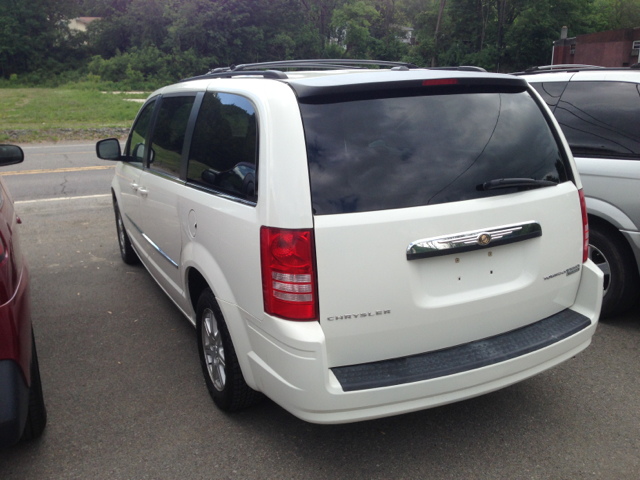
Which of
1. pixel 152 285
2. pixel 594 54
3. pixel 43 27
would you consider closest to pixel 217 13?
pixel 43 27

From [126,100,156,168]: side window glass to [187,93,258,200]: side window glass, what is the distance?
1419mm

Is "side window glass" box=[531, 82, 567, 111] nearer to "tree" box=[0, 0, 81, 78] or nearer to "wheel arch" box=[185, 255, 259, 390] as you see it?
"wheel arch" box=[185, 255, 259, 390]

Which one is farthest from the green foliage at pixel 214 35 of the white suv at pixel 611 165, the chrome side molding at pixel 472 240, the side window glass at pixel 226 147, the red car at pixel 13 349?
the chrome side molding at pixel 472 240

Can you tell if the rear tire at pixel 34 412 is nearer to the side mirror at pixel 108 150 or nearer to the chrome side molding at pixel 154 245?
the chrome side molding at pixel 154 245

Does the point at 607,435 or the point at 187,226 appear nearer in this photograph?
the point at 607,435

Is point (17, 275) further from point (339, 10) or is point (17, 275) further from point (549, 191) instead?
point (339, 10)

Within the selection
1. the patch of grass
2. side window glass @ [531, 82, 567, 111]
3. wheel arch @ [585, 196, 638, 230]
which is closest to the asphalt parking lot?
wheel arch @ [585, 196, 638, 230]

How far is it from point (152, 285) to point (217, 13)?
61.8 m

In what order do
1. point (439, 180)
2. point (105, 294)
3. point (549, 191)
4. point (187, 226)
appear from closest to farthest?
point (439, 180) → point (549, 191) → point (187, 226) → point (105, 294)

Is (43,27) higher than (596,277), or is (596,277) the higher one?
(43,27)

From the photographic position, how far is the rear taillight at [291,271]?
7.72 feet

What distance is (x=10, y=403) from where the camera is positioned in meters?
2.28

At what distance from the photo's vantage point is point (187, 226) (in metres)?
3.33

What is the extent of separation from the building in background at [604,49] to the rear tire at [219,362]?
35790 millimetres
